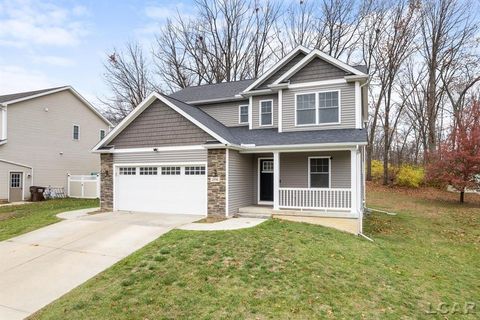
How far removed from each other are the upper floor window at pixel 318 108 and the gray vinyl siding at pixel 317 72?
637mm

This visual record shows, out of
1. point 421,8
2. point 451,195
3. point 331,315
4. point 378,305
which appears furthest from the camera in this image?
point 421,8

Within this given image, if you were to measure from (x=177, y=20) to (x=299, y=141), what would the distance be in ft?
85.0

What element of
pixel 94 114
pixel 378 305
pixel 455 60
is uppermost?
pixel 455 60

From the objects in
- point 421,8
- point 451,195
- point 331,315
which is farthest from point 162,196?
point 421,8

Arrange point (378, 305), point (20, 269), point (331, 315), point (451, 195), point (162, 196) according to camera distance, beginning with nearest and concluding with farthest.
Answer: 1. point (331, 315)
2. point (378, 305)
3. point (20, 269)
4. point (162, 196)
5. point (451, 195)

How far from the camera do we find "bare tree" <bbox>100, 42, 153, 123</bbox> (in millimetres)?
32469

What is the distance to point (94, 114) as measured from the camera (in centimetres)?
2672

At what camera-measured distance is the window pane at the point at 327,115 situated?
13.3m

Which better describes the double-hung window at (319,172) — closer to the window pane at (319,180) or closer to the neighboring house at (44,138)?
the window pane at (319,180)

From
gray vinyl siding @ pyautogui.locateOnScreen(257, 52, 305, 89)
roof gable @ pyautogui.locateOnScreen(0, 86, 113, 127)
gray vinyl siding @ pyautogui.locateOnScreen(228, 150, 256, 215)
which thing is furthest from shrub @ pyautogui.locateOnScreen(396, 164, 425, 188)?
roof gable @ pyautogui.locateOnScreen(0, 86, 113, 127)

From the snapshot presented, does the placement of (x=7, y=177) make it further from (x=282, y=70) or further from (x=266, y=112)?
(x=282, y=70)

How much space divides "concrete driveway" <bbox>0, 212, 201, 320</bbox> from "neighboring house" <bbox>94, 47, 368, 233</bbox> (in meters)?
1.73

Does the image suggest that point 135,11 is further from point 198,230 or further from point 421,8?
point 421,8

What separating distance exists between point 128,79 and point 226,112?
2021cm
